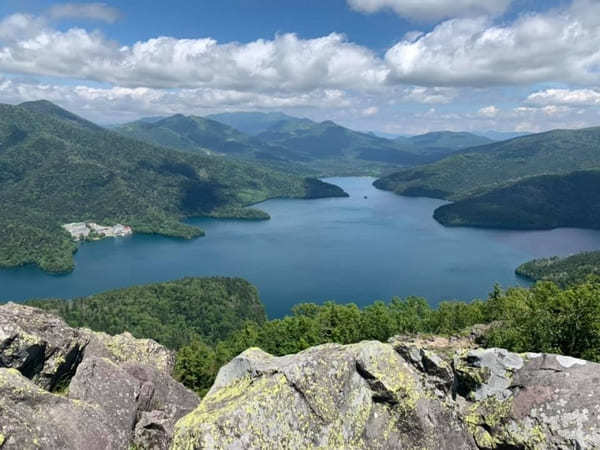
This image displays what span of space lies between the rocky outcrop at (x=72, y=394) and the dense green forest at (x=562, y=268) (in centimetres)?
17887

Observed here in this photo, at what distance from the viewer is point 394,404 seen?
15430 mm

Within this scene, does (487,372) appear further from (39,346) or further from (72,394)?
(39,346)

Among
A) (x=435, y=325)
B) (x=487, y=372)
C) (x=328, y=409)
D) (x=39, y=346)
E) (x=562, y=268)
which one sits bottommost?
(x=562, y=268)

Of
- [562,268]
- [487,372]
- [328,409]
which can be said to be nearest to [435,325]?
[487,372]

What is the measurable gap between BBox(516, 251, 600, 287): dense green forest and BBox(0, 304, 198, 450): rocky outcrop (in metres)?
179

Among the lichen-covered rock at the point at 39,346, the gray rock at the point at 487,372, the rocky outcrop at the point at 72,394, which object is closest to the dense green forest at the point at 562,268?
the gray rock at the point at 487,372

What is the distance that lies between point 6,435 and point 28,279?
219 m

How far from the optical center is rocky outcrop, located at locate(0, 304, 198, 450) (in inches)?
592

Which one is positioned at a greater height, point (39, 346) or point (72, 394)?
point (39, 346)

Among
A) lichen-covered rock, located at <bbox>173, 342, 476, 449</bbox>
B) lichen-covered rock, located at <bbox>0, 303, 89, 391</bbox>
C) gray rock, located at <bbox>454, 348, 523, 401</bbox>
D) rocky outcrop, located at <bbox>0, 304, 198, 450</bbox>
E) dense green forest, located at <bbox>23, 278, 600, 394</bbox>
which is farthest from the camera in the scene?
dense green forest, located at <bbox>23, 278, 600, 394</bbox>

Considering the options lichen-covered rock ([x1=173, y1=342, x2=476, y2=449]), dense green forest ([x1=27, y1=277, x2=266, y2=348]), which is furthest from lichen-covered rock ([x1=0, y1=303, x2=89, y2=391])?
dense green forest ([x1=27, y1=277, x2=266, y2=348])

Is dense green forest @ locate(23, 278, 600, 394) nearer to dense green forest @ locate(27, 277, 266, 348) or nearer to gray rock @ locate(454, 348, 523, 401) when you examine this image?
dense green forest @ locate(27, 277, 266, 348)

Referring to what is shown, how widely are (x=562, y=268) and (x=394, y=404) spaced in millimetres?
201528

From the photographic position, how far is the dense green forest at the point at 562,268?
547 feet
